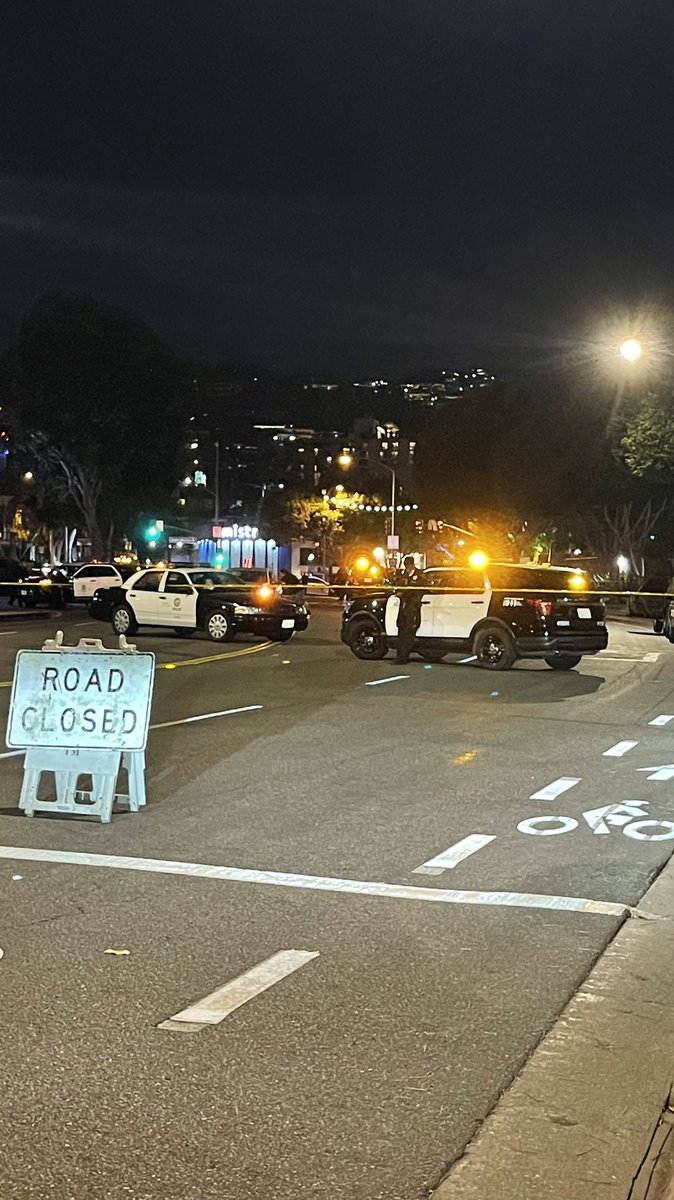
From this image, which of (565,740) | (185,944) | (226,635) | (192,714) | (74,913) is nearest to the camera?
(185,944)

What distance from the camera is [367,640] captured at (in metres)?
25.0

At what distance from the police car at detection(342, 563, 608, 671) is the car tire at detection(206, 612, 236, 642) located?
5652 millimetres

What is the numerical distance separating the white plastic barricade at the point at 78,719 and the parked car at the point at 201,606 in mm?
19519

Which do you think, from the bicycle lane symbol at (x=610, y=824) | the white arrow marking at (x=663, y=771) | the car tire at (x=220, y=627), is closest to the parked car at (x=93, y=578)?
the car tire at (x=220, y=627)

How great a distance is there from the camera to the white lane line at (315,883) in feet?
25.8

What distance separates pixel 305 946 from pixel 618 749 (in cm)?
777

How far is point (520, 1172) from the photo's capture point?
14.5 ft

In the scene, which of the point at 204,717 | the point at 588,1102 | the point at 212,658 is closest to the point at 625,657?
the point at 212,658

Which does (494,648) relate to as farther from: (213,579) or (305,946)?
(305,946)

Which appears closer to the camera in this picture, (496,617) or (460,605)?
(496,617)

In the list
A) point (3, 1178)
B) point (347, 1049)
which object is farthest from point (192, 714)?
point (3, 1178)

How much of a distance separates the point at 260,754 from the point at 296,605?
58.2ft

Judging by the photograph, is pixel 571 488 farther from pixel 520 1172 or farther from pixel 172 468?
pixel 520 1172

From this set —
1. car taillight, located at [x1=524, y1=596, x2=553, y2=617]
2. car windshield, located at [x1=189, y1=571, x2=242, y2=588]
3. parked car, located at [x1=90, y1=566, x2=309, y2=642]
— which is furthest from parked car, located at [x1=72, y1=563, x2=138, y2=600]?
car taillight, located at [x1=524, y1=596, x2=553, y2=617]
